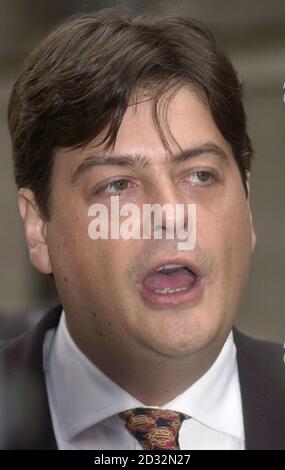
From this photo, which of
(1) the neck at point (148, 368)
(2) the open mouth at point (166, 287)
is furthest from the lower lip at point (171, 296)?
(1) the neck at point (148, 368)

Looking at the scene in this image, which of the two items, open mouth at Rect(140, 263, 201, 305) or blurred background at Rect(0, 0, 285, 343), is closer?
open mouth at Rect(140, 263, 201, 305)

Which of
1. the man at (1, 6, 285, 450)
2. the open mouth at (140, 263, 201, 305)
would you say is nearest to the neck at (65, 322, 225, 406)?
the man at (1, 6, 285, 450)

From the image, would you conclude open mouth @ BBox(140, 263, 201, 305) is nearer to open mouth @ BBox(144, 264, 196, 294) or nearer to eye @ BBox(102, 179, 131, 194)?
open mouth @ BBox(144, 264, 196, 294)

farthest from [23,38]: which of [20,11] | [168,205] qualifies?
[168,205]

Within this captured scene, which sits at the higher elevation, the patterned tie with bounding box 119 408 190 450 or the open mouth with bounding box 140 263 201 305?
the open mouth with bounding box 140 263 201 305

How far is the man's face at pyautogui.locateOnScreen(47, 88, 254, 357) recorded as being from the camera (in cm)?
127

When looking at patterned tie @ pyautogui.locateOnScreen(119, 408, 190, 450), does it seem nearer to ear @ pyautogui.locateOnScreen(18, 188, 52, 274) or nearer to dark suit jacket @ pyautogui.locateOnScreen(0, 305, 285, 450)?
dark suit jacket @ pyautogui.locateOnScreen(0, 305, 285, 450)

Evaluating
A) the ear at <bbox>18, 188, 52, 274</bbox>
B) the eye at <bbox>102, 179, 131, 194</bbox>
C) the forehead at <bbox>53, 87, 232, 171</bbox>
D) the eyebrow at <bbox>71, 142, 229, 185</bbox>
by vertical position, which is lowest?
the ear at <bbox>18, 188, 52, 274</bbox>

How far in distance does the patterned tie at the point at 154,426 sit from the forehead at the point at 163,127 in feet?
1.44

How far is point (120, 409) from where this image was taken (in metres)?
1.35

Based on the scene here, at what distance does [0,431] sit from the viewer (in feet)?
4.59

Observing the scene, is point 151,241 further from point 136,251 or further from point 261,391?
point 261,391

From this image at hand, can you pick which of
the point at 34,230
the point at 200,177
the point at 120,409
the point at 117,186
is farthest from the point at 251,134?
the point at 120,409

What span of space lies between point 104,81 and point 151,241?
0.91 feet
